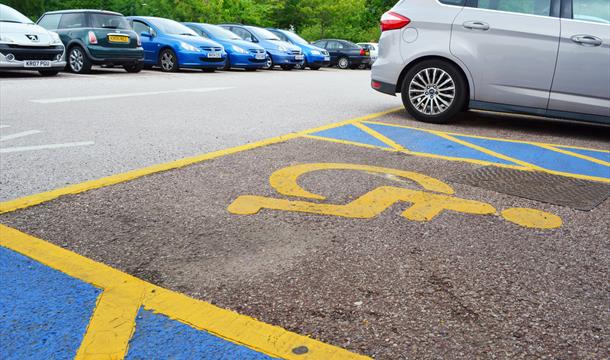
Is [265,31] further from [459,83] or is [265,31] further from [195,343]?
[195,343]

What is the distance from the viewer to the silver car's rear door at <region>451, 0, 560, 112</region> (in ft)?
20.8

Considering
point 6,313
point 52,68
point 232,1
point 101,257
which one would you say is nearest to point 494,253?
point 101,257

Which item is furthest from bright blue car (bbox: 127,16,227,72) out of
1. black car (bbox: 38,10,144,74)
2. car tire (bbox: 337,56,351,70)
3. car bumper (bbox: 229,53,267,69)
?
car tire (bbox: 337,56,351,70)

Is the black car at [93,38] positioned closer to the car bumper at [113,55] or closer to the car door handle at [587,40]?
the car bumper at [113,55]

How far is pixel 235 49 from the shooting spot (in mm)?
18203

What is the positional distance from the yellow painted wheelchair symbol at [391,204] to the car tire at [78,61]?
11100mm

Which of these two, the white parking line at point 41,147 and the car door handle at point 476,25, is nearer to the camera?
the white parking line at point 41,147

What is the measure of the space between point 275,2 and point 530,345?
132ft

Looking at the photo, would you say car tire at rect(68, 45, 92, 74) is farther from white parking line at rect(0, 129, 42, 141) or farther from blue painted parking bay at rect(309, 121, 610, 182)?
blue painted parking bay at rect(309, 121, 610, 182)

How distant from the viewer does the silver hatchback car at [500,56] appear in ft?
20.4

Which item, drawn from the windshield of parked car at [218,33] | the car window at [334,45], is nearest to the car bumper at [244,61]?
the windshield of parked car at [218,33]

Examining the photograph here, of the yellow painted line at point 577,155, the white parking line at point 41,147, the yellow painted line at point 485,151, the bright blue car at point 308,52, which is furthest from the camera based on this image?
the bright blue car at point 308,52

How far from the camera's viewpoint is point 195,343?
6.30 ft

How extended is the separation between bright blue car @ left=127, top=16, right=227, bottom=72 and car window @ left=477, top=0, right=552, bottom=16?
35.6ft
